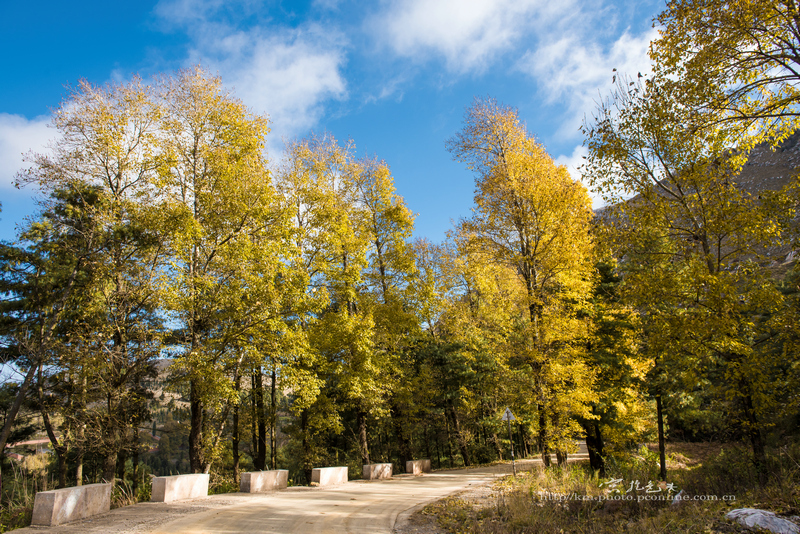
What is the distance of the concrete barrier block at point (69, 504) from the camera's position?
684 centimetres

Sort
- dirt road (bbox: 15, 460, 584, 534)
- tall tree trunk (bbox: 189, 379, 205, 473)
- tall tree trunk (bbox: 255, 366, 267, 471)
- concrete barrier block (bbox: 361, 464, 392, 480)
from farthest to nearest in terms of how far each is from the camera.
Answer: tall tree trunk (bbox: 255, 366, 267, 471) → concrete barrier block (bbox: 361, 464, 392, 480) → tall tree trunk (bbox: 189, 379, 205, 473) → dirt road (bbox: 15, 460, 584, 534)

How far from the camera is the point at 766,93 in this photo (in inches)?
343

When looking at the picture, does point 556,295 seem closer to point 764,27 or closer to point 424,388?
point 764,27

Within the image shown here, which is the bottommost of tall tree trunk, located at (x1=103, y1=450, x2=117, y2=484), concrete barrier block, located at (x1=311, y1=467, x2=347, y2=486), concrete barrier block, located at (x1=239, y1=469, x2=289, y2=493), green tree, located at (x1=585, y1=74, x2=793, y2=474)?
concrete barrier block, located at (x1=311, y1=467, x2=347, y2=486)

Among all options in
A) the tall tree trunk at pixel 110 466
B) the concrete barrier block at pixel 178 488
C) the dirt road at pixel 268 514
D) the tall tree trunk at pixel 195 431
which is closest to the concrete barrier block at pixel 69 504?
the dirt road at pixel 268 514

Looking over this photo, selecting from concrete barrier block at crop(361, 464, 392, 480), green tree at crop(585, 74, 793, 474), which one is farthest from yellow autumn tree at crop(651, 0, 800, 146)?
concrete barrier block at crop(361, 464, 392, 480)

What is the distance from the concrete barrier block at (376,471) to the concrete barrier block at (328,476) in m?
1.64

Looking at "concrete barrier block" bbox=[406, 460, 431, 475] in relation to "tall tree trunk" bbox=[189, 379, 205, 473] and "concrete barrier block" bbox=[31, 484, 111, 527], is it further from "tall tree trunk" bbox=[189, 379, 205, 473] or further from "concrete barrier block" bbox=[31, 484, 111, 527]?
"concrete barrier block" bbox=[31, 484, 111, 527]

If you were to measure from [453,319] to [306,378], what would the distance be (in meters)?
9.59

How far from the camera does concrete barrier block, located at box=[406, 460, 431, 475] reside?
18062 mm

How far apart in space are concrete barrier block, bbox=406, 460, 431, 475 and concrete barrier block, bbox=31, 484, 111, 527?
12.5 m

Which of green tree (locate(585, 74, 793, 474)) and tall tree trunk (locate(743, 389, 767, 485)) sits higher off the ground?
green tree (locate(585, 74, 793, 474))

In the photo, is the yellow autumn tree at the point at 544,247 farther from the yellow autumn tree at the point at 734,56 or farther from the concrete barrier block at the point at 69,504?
the concrete barrier block at the point at 69,504

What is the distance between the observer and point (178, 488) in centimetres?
933
